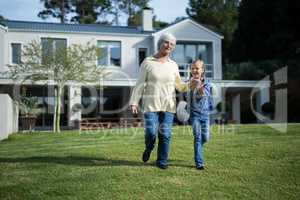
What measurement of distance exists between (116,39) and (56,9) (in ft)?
85.3

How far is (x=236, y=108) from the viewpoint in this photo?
29.7 metres

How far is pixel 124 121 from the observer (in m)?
25.2

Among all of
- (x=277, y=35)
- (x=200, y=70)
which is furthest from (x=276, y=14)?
(x=200, y=70)

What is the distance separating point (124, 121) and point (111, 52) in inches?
185

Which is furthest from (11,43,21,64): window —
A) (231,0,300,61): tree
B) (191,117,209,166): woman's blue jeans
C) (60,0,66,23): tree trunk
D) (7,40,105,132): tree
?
(60,0,66,23): tree trunk

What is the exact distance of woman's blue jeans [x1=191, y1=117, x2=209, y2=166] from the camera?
247 inches

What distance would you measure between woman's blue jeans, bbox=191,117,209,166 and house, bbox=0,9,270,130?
18308 millimetres

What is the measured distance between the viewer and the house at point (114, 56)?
25.1 meters

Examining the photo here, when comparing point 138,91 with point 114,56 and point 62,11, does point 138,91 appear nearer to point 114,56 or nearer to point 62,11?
point 114,56

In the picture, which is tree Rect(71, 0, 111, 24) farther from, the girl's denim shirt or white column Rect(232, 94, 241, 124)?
the girl's denim shirt

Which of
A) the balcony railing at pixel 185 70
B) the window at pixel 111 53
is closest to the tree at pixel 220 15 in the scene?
the balcony railing at pixel 185 70

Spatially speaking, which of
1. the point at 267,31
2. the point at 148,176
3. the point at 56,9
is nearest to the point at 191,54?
the point at 267,31

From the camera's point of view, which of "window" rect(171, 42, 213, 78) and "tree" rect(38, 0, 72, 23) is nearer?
"window" rect(171, 42, 213, 78)

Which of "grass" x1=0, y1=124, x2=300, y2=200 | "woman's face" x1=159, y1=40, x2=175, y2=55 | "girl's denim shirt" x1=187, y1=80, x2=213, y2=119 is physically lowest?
"grass" x1=0, y1=124, x2=300, y2=200
